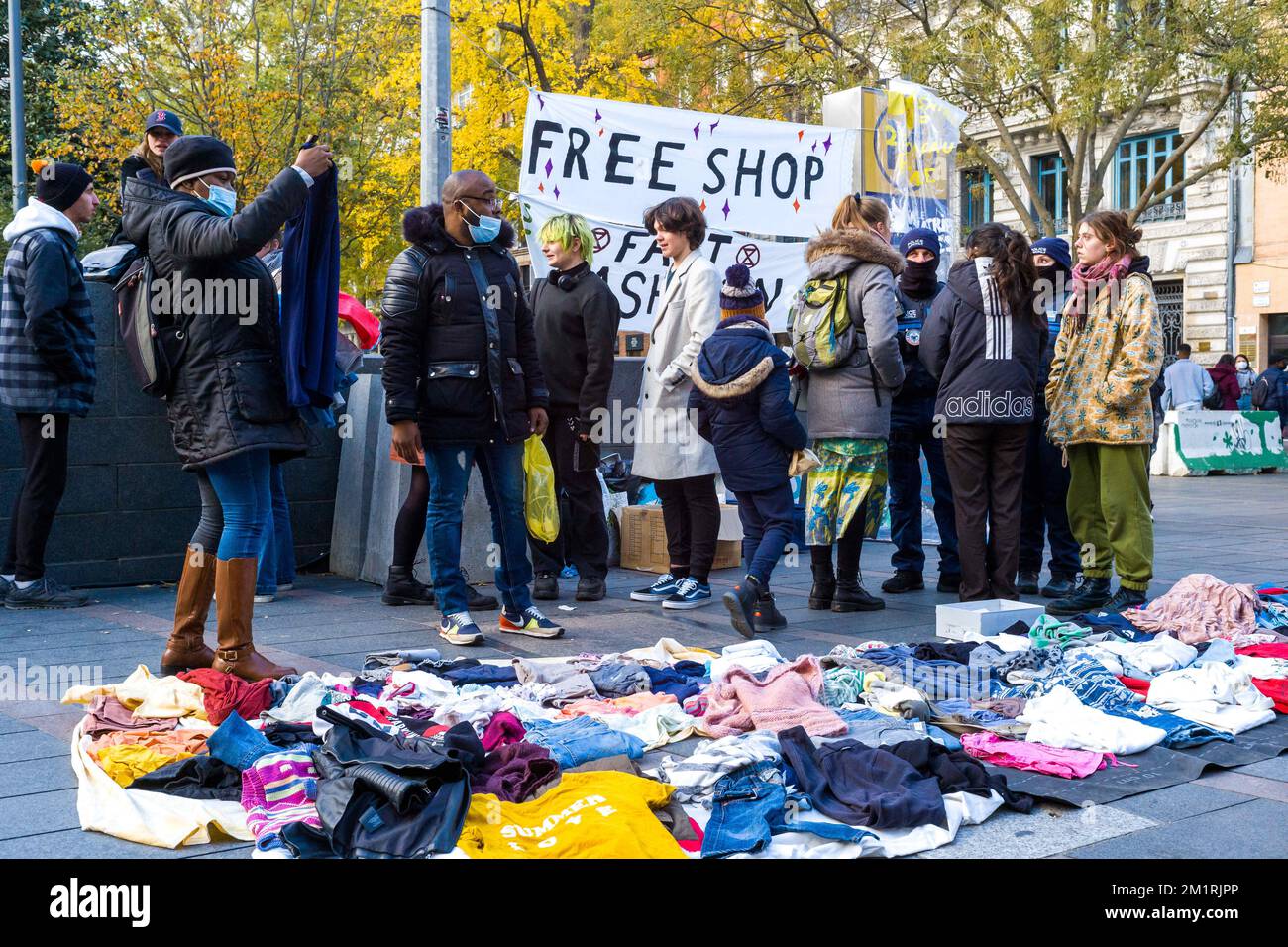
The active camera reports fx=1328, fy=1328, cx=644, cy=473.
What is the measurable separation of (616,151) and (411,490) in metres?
3.36

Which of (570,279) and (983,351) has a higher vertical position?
(570,279)

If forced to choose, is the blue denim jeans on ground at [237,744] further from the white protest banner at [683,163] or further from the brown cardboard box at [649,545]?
the white protest banner at [683,163]

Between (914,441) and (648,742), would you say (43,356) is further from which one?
(914,441)

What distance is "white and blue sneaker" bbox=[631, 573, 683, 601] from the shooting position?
291 inches

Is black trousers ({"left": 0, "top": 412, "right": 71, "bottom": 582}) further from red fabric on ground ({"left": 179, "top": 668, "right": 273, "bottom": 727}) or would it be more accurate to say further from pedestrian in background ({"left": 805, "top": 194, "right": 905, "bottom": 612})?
pedestrian in background ({"left": 805, "top": 194, "right": 905, "bottom": 612})

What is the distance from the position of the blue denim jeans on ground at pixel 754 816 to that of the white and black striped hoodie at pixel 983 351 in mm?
3516

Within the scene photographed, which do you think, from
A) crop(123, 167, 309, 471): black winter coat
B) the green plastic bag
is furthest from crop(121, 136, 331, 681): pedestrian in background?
the green plastic bag

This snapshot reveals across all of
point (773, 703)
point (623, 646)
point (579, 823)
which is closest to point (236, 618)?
point (623, 646)

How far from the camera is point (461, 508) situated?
6.16 metres

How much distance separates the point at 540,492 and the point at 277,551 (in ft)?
5.58

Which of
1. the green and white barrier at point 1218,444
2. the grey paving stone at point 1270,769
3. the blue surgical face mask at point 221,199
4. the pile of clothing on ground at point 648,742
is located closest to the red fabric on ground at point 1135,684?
the pile of clothing on ground at point 648,742

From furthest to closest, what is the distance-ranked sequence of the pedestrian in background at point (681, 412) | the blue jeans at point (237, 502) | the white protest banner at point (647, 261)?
the white protest banner at point (647, 261) < the pedestrian in background at point (681, 412) < the blue jeans at point (237, 502)

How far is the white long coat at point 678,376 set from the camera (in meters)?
7.26
